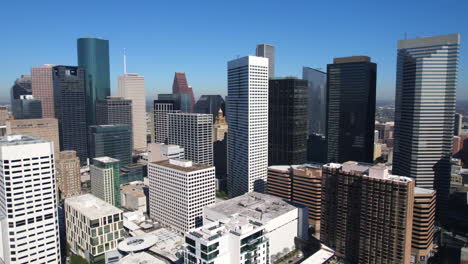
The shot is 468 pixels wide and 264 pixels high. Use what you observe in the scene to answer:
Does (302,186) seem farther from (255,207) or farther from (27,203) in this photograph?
(27,203)

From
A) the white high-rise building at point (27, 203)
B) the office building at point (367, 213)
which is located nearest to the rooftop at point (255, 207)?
the office building at point (367, 213)

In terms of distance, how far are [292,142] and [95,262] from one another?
10959 cm

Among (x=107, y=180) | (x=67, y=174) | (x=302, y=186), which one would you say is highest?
(x=302, y=186)

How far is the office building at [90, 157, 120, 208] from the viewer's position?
158 meters

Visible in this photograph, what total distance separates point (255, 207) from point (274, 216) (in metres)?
9.56

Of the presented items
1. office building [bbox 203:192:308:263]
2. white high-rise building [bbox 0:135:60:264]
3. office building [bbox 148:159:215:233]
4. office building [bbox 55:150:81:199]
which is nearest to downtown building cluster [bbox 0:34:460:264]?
white high-rise building [bbox 0:135:60:264]

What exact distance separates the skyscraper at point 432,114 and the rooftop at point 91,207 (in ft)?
417

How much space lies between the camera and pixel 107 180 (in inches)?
6230

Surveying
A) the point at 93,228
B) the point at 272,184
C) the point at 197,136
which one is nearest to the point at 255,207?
the point at 272,184

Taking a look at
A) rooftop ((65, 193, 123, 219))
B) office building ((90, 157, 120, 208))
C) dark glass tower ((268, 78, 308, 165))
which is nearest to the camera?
rooftop ((65, 193, 123, 219))

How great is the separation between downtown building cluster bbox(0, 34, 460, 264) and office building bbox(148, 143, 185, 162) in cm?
54

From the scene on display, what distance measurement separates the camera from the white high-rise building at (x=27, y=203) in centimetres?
8900

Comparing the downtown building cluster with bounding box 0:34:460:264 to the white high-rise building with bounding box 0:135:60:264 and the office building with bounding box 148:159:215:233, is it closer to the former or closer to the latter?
the white high-rise building with bounding box 0:135:60:264

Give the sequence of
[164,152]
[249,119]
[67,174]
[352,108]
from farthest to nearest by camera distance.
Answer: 1. [352,108]
2. [67,174]
3. [164,152]
4. [249,119]
